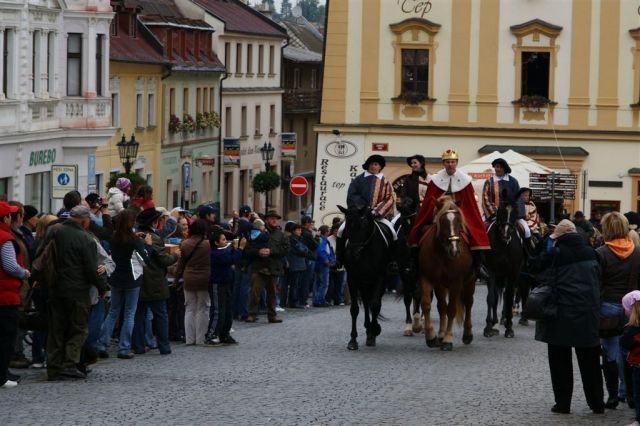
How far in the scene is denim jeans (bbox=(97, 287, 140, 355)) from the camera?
20.1 metres

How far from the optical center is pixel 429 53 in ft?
177

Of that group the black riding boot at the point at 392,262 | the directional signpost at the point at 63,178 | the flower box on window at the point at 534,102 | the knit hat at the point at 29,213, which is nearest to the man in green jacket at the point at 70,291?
the knit hat at the point at 29,213

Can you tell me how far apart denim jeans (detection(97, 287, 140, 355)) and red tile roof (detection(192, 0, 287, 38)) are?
210ft

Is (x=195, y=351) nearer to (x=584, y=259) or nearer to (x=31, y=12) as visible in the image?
(x=584, y=259)

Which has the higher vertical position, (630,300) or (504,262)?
(630,300)

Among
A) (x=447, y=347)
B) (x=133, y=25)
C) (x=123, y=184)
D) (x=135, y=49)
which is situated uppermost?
(x=133, y=25)

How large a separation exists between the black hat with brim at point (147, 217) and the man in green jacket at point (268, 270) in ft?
24.3

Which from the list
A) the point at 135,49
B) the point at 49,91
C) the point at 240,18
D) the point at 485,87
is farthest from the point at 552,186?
the point at 240,18

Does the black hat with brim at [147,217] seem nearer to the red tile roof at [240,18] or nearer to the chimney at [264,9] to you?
the red tile roof at [240,18]

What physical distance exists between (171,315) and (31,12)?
2559 cm

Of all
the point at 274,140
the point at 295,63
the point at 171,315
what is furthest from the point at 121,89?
the point at 171,315

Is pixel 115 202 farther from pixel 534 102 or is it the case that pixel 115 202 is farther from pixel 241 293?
pixel 534 102

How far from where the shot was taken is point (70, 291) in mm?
17375

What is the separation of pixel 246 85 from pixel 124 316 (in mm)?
68401
